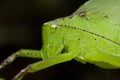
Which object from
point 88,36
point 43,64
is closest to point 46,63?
point 43,64

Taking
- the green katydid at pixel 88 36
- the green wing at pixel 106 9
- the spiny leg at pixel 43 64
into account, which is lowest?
the spiny leg at pixel 43 64

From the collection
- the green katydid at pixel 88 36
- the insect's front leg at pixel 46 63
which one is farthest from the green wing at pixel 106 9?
the insect's front leg at pixel 46 63

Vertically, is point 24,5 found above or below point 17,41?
above

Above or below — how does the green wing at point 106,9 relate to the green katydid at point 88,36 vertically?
above

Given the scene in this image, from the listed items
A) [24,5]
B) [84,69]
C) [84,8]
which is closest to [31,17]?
[24,5]

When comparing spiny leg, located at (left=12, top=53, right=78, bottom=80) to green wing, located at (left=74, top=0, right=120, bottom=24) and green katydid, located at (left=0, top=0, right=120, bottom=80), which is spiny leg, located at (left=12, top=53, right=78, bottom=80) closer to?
green katydid, located at (left=0, top=0, right=120, bottom=80)

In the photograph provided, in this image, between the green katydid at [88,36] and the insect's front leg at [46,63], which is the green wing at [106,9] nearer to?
the green katydid at [88,36]

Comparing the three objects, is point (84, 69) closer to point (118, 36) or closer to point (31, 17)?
point (31, 17)
